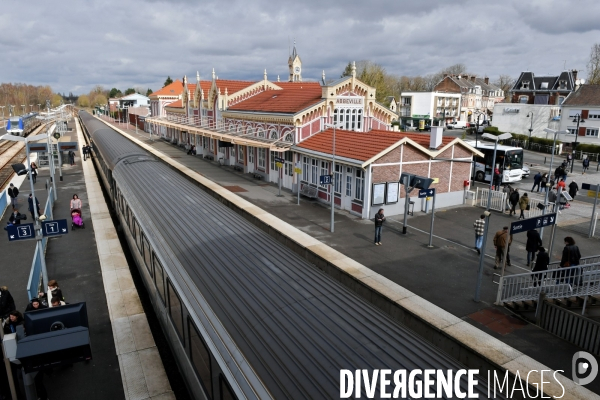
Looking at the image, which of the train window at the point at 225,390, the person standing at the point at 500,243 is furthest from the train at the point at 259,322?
the person standing at the point at 500,243

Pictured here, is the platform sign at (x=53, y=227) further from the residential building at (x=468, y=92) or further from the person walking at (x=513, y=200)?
the residential building at (x=468, y=92)

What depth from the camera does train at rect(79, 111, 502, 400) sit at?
4.23 metres

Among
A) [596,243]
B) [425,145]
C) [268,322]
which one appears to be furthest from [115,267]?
[596,243]

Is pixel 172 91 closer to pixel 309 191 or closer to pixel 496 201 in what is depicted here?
pixel 309 191

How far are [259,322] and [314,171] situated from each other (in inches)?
739

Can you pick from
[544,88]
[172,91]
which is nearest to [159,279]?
[172,91]

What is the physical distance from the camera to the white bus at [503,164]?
27.8 m

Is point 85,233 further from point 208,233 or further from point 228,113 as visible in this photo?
point 228,113

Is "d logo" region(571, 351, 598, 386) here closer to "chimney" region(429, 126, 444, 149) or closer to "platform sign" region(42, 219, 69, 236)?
"platform sign" region(42, 219, 69, 236)

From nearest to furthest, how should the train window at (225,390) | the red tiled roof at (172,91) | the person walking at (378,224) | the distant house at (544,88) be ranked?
the train window at (225,390) → the person walking at (378,224) → the distant house at (544,88) → the red tiled roof at (172,91)

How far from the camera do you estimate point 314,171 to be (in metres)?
23.5

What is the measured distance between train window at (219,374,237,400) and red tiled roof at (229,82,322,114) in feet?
69.1

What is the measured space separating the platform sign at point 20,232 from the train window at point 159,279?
3410 millimetres

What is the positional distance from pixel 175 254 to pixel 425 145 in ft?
57.0
